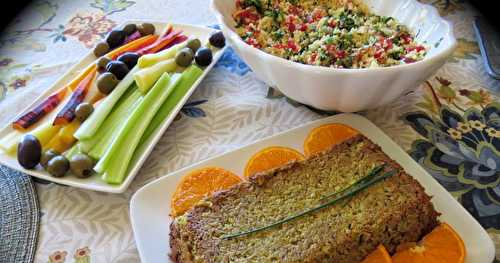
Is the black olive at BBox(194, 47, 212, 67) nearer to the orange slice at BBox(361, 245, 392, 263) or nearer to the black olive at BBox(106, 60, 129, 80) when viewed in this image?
the black olive at BBox(106, 60, 129, 80)

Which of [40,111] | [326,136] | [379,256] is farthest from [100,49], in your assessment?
[379,256]

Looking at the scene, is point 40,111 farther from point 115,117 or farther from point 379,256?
point 379,256

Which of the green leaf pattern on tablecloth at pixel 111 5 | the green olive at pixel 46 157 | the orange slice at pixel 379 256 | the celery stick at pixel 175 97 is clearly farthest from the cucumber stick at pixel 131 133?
the green leaf pattern on tablecloth at pixel 111 5

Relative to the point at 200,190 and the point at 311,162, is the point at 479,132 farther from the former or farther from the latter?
the point at 200,190

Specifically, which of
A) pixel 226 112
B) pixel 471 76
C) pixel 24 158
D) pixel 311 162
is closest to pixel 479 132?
pixel 471 76

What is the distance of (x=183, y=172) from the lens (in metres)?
1.22

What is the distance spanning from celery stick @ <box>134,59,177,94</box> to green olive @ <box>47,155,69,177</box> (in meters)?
0.36

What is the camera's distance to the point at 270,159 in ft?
4.08

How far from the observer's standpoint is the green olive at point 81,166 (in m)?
1.21

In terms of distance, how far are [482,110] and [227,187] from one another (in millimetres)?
915

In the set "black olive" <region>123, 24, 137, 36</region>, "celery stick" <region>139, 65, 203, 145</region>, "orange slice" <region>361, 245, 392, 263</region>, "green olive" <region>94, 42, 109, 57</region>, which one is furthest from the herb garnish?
"black olive" <region>123, 24, 137, 36</region>

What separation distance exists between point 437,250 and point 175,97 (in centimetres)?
89

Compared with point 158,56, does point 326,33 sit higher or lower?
higher

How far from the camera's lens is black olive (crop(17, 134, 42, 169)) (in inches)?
48.5
